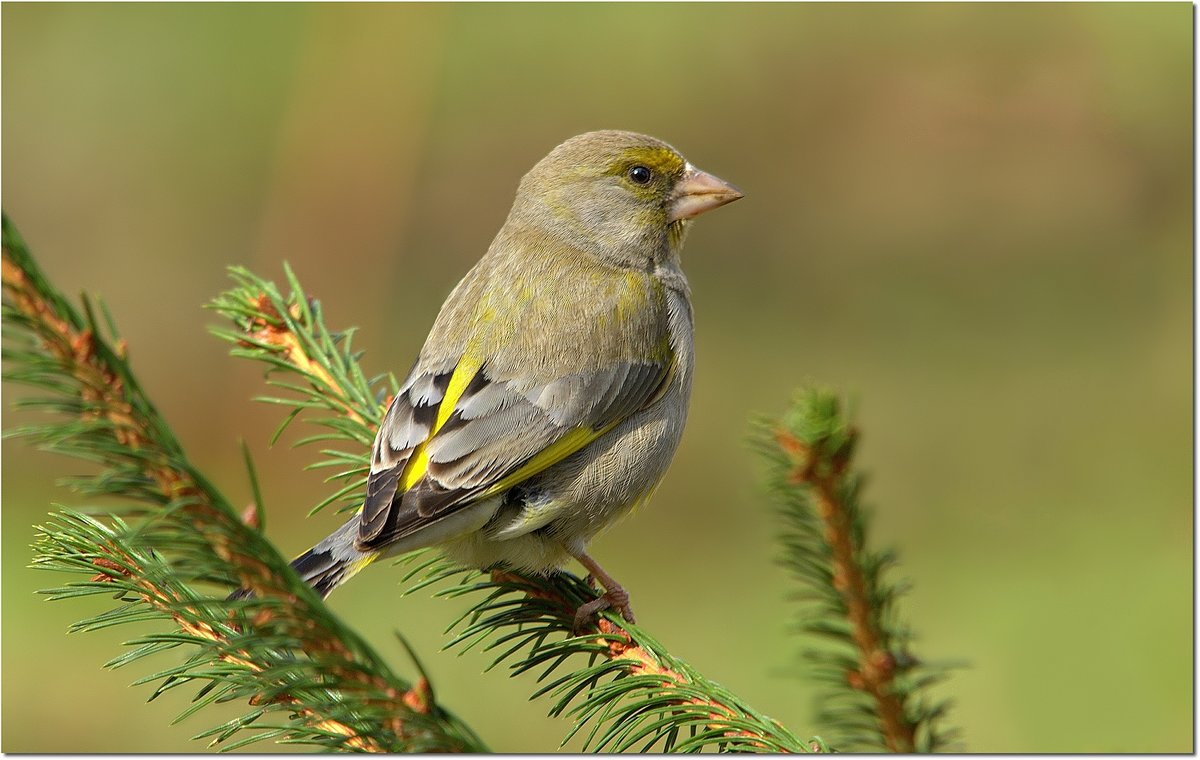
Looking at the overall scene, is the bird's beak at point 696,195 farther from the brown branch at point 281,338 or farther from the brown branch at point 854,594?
the brown branch at point 854,594

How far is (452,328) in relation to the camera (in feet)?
10.5

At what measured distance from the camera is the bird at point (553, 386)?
2682 mm

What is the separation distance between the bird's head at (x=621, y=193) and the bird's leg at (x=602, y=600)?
1112 millimetres

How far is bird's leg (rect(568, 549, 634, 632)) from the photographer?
261 cm

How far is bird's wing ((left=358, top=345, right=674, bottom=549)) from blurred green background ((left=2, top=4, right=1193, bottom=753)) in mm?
2991

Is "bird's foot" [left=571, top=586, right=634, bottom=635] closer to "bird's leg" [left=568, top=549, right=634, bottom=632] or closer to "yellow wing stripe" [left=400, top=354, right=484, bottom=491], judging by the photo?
"bird's leg" [left=568, top=549, right=634, bottom=632]

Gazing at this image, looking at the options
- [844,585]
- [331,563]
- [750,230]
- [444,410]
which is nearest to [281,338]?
[444,410]

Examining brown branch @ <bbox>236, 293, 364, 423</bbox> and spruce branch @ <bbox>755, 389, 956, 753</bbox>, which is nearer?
spruce branch @ <bbox>755, 389, 956, 753</bbox>

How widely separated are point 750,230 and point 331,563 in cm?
671

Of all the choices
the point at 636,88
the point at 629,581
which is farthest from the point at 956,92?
the point at 629,581

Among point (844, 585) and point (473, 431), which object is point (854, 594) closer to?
point (844, 585)

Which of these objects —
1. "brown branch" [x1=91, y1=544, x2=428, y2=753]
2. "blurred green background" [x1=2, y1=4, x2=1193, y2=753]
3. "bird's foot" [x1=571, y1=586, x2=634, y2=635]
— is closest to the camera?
"brown branch" [x1=91, y1=544, x2=428, y2=753]

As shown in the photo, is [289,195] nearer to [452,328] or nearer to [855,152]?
[855,152]

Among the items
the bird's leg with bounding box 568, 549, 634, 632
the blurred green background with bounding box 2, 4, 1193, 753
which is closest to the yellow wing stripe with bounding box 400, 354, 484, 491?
the bird's leg with bounding box 568, 549, 634, 632
